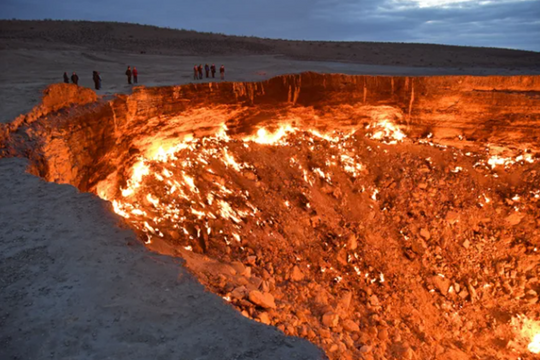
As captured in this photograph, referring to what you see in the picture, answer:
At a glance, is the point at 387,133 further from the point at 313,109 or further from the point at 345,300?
the point at 345,300

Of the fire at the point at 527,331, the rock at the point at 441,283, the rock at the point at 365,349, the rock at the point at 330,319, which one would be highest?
the rock at the point at 330,319

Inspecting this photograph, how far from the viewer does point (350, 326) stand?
7.02 metres

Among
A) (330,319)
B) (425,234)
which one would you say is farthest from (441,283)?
(330,319)

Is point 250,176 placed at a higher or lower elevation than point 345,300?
higher

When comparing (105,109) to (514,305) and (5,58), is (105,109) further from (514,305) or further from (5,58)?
(514,305)

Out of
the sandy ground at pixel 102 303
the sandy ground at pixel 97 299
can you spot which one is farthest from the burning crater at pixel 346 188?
the sandy ground at pixel 102 303

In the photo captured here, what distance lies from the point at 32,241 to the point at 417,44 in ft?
145

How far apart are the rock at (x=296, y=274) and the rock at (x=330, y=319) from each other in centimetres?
128

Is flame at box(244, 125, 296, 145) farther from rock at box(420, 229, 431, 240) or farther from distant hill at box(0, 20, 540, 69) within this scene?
distant hill at box(0, 20, 540, 69)

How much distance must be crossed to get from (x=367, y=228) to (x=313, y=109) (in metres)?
4.19

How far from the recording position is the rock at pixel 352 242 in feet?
32.8

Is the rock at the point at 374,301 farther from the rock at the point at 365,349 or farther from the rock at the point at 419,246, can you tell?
the rock at the point at 419,246

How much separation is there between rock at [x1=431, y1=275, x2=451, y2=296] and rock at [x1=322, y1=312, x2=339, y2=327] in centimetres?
425

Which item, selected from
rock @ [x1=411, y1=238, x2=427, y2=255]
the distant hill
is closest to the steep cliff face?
rock @ [x1=411, y1=238, x2=427, y2=255]
